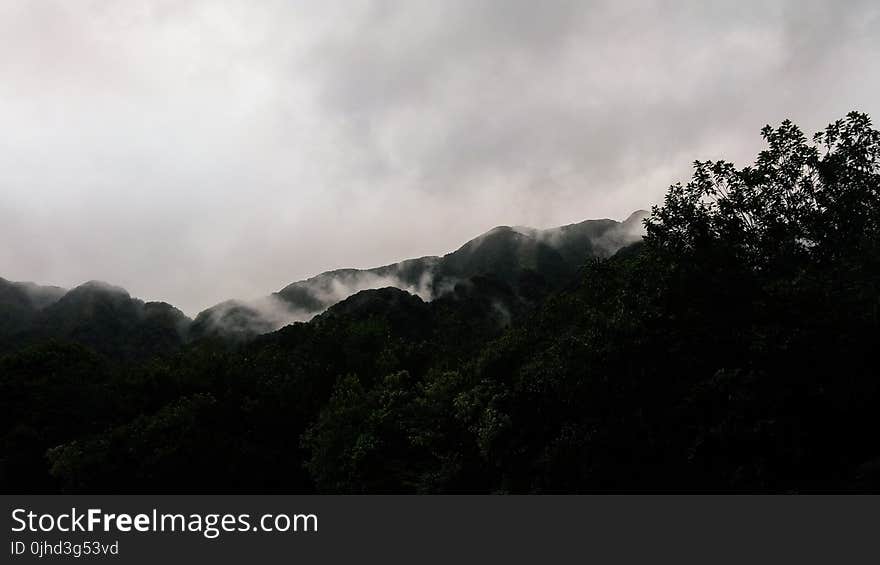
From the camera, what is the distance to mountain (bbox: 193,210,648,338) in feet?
502

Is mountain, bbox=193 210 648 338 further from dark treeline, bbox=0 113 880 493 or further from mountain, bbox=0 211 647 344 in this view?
dark treeline, bbox=0 113 880 493

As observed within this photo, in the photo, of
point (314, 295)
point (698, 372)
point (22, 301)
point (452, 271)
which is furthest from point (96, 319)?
point (698, 372)

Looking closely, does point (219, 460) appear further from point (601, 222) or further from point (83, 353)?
point (601, 222)

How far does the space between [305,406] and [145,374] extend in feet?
47.0

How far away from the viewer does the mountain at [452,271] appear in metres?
153

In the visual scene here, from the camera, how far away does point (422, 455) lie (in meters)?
32.5

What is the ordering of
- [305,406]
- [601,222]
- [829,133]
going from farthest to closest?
[601,222] → [305,406] → [829,133]

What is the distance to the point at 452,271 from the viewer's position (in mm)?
177500

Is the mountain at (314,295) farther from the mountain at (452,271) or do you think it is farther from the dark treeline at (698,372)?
Result: the dark treeline at (698,372)

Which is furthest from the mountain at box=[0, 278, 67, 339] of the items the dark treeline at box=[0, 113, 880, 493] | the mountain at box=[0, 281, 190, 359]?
the dark treeline at box=[0, 113, 880, 493]

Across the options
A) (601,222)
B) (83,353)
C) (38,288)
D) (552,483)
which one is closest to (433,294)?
(601,222)

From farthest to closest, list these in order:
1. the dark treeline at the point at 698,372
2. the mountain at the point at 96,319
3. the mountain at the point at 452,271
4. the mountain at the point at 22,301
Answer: the mountain at the point at 452,271, the mountain at the point at 22,301, the mountain at the point at 96,319, the dark treeline at the point at 698,372

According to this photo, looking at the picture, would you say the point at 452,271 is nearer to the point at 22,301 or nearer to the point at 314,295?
the point at 314,295

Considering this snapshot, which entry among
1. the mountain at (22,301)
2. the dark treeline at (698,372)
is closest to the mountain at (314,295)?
the mountain at (22,301)
